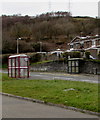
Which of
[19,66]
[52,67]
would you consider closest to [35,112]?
[19,66]

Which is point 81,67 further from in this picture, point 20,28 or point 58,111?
point 20,28

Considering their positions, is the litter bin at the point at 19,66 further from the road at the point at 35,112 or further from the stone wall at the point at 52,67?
the road at the point at 35,112

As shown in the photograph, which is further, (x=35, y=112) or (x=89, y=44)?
(x=89, y=44)

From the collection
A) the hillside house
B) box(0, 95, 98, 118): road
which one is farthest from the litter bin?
the hillside house

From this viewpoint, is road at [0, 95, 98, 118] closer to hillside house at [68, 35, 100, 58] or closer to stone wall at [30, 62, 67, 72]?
stone wall at [30, 62, 67, 72]

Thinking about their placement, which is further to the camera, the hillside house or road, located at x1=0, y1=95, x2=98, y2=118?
the hillside house

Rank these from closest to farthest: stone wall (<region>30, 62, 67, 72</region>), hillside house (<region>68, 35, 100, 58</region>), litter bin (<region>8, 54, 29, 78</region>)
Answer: litter bin (<region>8, 54, 29, 78</region>)
stone wall (<region>30, 62, 67, 72</region>)
hillside house (<region>68, 35, 100, 58</region>)

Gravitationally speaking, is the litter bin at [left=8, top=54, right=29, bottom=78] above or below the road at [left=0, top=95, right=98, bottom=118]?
above

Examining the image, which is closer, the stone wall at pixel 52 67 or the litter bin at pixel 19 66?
the litter bin at pixel 19 66

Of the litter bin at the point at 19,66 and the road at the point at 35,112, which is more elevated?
the litter bin at the point at 19,66

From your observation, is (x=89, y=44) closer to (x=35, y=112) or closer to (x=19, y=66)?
(x=19, y=66)

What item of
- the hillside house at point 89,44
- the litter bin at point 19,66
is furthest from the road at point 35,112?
the hillside house at point 89,44

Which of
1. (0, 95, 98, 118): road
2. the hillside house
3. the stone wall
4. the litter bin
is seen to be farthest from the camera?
the hillside house

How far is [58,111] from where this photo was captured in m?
9.70
